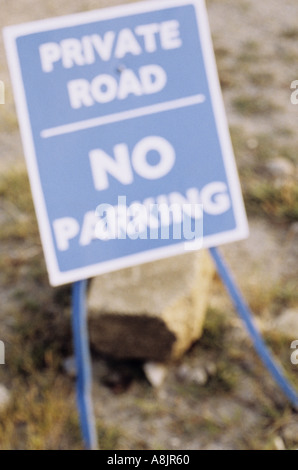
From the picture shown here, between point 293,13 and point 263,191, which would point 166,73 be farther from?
point 293,13

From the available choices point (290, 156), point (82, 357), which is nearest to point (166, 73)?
point (82, 357)

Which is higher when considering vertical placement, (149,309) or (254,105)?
(254,105)

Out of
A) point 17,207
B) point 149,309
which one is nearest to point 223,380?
point 149,309

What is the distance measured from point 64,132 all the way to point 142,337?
2.44 feet

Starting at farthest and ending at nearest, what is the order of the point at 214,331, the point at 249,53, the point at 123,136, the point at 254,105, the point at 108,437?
the point at 249,53
the point at 254,105
the point at 214,331
the point at 108,437
the point at 123,136

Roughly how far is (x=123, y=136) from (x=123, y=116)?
0.05 m

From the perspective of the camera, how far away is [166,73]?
1649mm

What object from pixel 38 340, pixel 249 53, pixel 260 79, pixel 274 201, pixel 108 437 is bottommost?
pixel 108 437

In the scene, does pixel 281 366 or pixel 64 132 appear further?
pixel 281 366

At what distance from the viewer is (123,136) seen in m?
1.62

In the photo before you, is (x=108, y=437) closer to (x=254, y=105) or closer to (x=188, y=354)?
(x=188, y=354)

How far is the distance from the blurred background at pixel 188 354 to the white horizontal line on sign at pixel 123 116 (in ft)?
2.64

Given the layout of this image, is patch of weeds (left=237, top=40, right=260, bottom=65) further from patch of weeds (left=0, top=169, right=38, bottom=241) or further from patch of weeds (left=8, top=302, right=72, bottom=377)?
patch of weeds (left=8, top=302, right=72, bottom=377)

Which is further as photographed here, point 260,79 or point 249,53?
point 249,53
